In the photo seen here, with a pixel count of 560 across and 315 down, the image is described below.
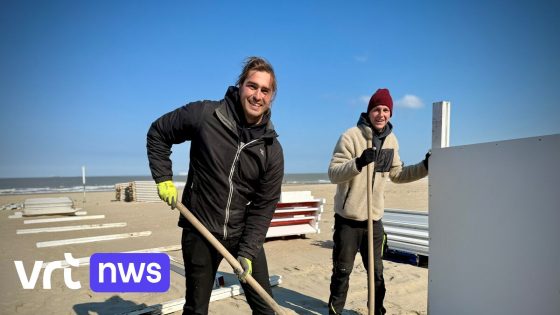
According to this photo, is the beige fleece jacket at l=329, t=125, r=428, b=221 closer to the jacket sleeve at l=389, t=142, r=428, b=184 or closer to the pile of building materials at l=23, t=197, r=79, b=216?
the jacket sleeve at l=389, t=142, r=428, b=184

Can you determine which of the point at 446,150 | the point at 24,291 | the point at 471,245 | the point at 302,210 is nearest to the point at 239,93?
the point at 446,150

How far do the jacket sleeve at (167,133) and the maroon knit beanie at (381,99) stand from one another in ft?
5.36

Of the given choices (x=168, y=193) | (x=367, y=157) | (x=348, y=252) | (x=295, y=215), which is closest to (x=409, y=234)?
(x=295, y=215)

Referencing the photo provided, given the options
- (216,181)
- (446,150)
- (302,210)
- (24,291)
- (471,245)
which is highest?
(446,150)

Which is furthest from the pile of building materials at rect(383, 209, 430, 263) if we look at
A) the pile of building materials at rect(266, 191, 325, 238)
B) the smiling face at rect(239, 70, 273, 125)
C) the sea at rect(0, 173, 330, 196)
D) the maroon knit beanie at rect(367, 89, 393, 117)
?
the sea at rect(0, 173, 330, 196)

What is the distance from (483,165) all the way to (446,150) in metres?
0.33

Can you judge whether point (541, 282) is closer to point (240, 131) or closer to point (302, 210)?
point (240, 131)

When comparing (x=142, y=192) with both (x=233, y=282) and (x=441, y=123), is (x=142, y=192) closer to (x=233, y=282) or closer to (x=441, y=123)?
(x=233, y=282)

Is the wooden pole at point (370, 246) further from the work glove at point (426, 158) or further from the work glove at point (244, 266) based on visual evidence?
the work glove at point (244, 266)

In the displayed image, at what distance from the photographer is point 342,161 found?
3311 mm

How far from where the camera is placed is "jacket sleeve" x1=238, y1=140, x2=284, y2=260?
255 centimetres

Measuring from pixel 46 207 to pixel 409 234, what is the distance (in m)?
13.0

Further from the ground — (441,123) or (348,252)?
(441,123)

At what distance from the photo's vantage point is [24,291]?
180 inches
